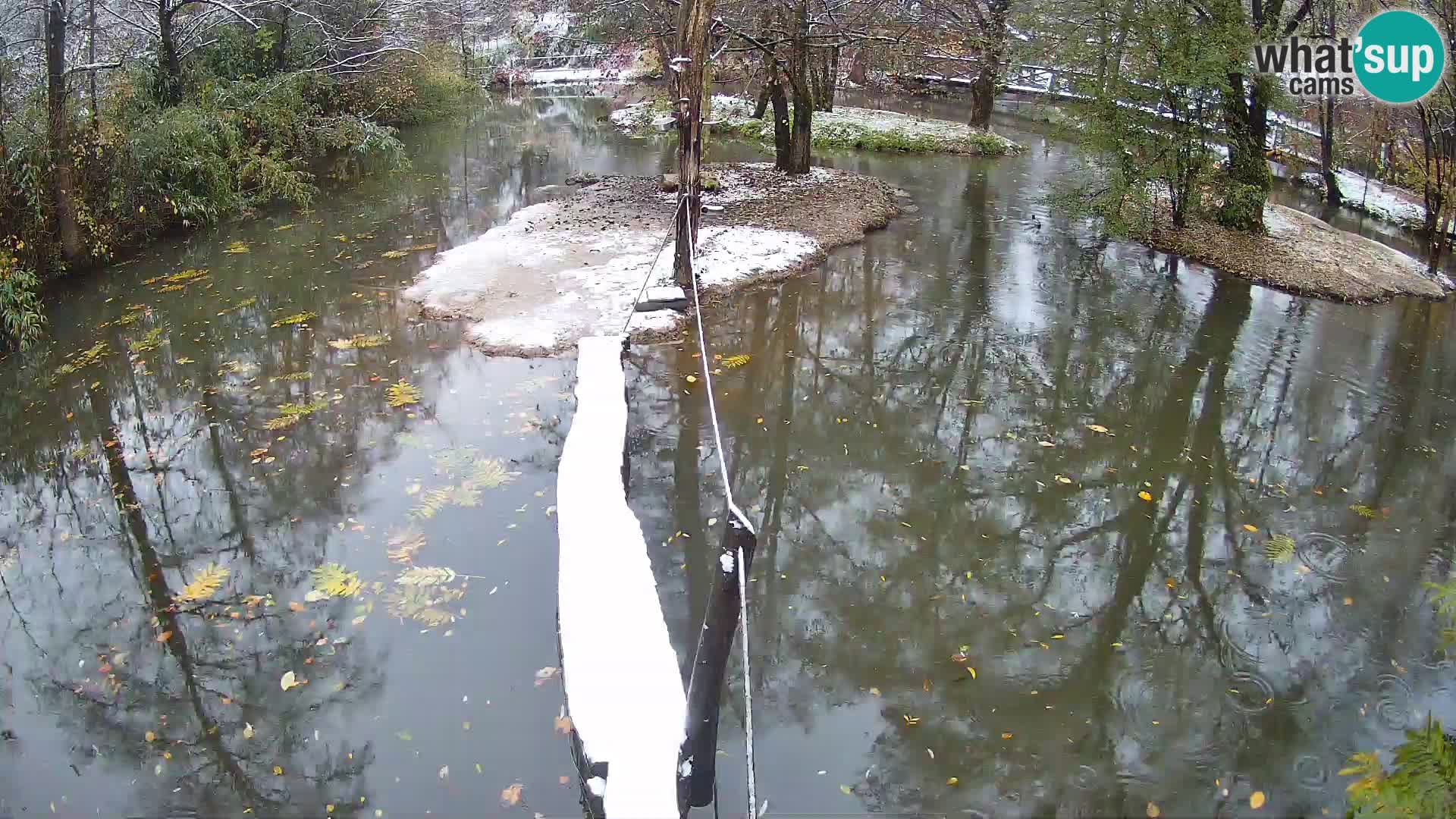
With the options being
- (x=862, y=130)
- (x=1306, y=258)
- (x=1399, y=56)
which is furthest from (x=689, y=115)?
(x=862, y=130)

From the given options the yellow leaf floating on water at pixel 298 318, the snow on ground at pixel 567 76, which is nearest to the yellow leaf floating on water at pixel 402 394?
the yellow leaf floating on water at pixel 298 318

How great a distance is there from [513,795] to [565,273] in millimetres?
7885

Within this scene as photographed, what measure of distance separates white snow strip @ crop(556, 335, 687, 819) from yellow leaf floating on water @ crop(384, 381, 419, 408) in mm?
2830

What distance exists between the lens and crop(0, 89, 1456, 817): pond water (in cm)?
415

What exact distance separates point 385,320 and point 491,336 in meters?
1.49

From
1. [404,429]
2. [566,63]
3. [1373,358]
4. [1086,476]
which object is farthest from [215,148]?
[566,63]

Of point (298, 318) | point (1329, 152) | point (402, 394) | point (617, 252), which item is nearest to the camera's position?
point (402, 394)

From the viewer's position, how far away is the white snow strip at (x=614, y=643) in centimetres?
301

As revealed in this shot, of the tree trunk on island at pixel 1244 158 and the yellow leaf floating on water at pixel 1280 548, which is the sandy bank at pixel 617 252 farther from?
the yellow leaf floating on water at pixel 1280 548

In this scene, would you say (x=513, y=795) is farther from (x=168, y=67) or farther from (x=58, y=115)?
(x=168, y=67)

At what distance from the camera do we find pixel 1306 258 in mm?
11984

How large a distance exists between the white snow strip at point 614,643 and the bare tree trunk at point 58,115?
909cm

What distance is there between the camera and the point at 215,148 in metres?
13.5

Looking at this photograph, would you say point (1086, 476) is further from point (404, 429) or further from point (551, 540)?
point (404, 429)
